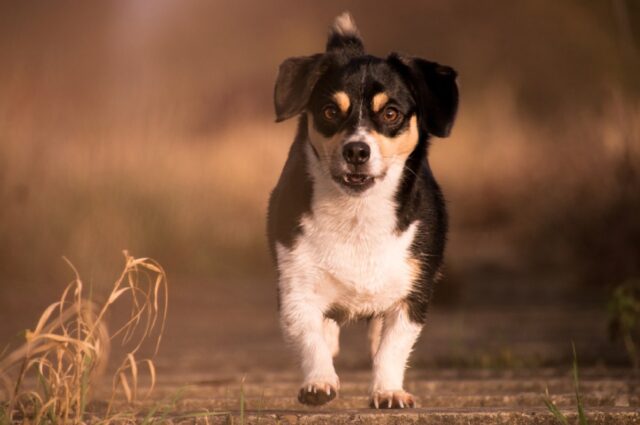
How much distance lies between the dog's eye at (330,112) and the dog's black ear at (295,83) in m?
0.09

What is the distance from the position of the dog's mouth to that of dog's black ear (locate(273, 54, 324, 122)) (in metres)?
0.34

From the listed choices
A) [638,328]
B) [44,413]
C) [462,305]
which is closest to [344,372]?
[638,328]

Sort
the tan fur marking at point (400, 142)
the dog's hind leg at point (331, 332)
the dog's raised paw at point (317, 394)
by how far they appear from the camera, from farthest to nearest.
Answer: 1. the dog's hind leg at point (331, 332)
2. the tan fur marking at point (400, 142)
3. the dog's raised paw at point (317, 394)

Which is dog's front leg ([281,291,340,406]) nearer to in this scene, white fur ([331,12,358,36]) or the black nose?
the black nose

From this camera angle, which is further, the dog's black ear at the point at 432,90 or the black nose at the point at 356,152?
the dog's black ear at the point at 432,90

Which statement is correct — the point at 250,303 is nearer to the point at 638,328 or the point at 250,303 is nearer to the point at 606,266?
the point at 606,266

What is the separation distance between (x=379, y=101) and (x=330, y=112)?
0.67 feet

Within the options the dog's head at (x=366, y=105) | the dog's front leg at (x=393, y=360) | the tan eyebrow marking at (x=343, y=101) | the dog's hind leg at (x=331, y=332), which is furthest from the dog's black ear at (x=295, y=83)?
the dog's hind leg at (x=331, y=332)

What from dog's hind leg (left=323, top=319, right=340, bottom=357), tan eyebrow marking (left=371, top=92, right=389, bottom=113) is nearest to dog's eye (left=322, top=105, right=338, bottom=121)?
tan eyebrow marking (left=371, top=92, right=389, bottom=113)

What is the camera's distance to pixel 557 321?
29.2 feet

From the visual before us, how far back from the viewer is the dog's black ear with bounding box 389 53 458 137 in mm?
4254

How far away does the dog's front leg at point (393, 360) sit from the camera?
400 centimetres

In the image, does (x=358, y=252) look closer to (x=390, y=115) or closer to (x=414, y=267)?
(x=414, y=267)

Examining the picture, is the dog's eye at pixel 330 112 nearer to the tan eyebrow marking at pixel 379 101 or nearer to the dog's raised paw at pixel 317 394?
the tan eyebrow marking at pixel 379 101
